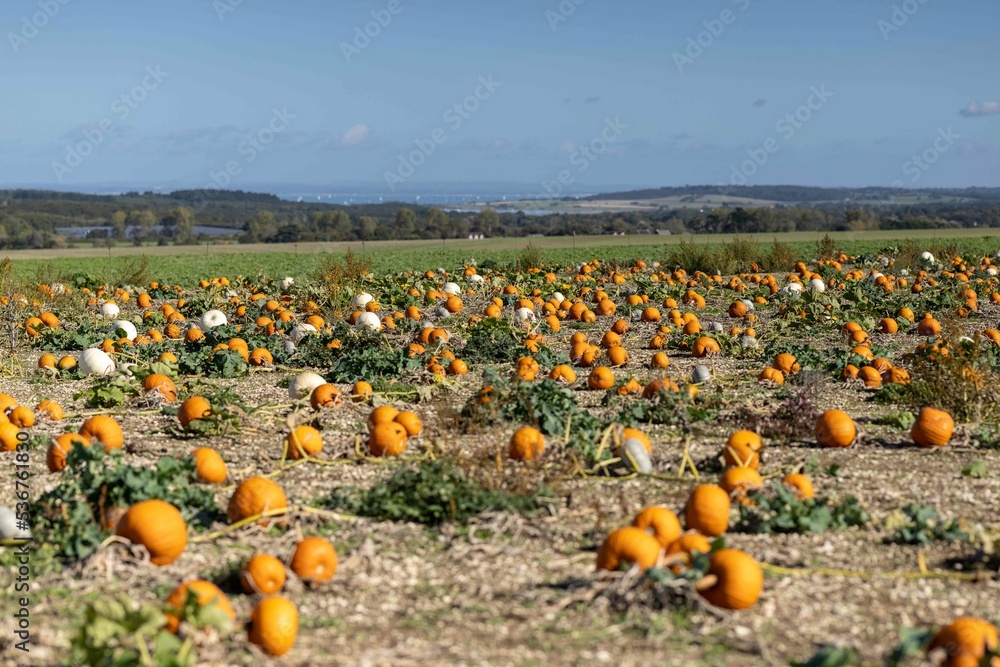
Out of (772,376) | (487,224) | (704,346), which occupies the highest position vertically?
(487,224)

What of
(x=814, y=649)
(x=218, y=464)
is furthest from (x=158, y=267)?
(x=814, y=649)

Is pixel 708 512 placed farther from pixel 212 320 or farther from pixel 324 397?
pixel 212 320

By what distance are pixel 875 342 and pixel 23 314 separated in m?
13.3

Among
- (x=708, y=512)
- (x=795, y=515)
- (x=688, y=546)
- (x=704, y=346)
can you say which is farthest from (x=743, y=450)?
(x=704, y=346)

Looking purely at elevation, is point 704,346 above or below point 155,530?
above

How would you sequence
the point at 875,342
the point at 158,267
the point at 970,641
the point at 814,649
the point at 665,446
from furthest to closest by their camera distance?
1. the point at 158,267
2. the point at 875,342
3. the point at 665,446
4. the point at 814,649
5. the point at 970,641

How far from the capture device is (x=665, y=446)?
332 inches

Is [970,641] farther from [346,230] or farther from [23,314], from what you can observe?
[346,230]

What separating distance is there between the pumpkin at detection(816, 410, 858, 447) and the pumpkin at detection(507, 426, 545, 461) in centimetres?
241

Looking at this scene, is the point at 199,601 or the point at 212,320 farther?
the point at 212,320

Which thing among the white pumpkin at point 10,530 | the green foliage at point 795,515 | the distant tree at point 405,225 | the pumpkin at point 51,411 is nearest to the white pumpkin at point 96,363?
the pumpkin at point 51,411

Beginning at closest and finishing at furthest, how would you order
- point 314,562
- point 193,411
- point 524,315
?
point 314,562, point 193,411, point 524,315

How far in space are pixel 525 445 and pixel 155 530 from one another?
2.77 metres

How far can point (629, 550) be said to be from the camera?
526cm
